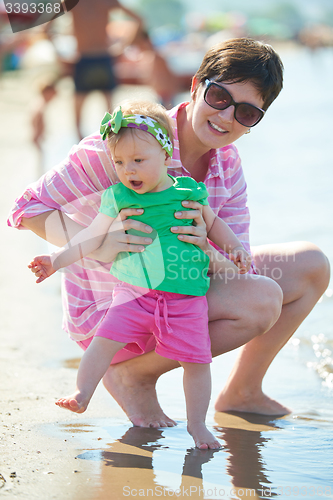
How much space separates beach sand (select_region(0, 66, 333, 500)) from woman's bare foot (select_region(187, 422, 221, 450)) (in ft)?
0.09

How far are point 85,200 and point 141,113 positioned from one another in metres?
0.36

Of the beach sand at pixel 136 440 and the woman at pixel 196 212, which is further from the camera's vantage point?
the woman at pixel 196 212

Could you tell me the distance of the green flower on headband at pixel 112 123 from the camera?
1812 millimetres

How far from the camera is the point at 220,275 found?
2.07 m

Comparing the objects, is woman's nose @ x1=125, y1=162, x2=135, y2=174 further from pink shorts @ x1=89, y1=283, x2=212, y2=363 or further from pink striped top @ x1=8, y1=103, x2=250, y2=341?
pink shorts @ x1=89, y1=283, x2=212, y2=363

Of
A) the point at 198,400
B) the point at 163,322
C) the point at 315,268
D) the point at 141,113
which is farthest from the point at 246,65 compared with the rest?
the point at 198,400

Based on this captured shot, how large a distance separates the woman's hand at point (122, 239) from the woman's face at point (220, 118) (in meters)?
0.37

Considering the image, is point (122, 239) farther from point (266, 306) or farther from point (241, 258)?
point (266, 306)

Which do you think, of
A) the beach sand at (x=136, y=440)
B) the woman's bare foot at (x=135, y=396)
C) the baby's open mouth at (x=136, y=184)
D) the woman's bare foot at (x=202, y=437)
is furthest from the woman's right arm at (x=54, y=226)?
the woman's bare foot at (x=202, y=437)

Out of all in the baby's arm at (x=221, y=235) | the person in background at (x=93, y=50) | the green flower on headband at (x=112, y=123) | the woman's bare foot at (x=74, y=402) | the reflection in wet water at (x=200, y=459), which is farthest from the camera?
the person in background at (x=93, y=50)

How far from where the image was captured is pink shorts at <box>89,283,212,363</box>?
6.00ft

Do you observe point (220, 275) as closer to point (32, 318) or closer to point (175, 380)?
point (175, 380)

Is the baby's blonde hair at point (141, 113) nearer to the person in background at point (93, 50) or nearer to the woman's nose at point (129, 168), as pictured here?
the woman's nose at point (129, 168)

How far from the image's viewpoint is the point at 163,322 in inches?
72.7
